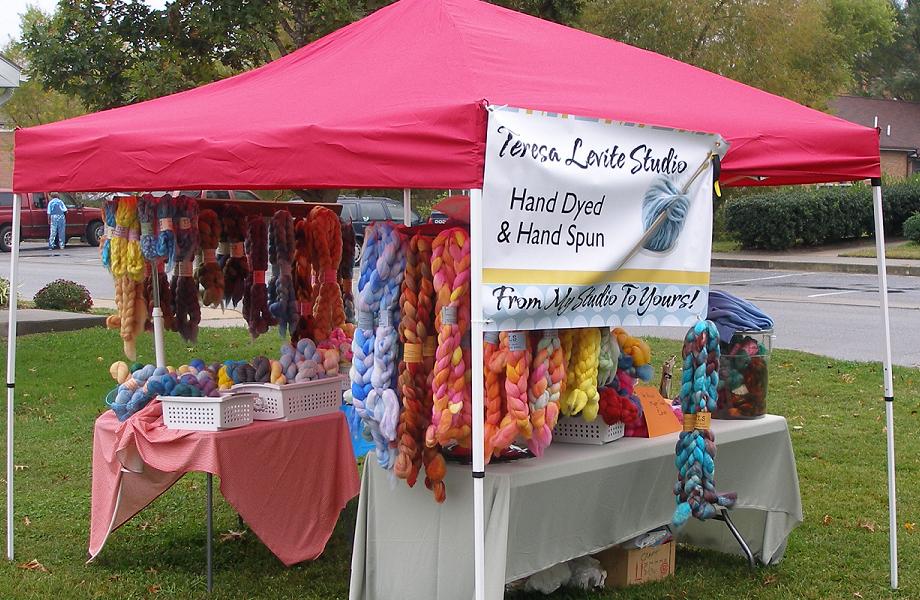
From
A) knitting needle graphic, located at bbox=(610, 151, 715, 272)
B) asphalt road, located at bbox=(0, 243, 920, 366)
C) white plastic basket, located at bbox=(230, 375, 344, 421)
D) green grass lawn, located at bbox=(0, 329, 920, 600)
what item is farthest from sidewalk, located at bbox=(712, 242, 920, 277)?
knitting needle graphic, located at bbox=(610, 151, 715, 272)

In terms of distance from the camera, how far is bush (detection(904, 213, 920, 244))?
992 inches

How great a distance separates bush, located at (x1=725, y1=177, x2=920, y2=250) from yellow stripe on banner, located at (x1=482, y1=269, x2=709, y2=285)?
21.6 meters

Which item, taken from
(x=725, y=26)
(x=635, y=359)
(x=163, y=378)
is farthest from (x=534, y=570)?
(x=725, y=26)

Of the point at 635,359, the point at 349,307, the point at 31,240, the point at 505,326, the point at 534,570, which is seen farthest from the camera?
the point at 31,240

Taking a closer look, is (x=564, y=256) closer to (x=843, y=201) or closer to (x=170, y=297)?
(x=170, y=297)

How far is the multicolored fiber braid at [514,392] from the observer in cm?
393

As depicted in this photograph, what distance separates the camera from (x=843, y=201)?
26.1 m

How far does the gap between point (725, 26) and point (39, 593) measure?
28.0 m

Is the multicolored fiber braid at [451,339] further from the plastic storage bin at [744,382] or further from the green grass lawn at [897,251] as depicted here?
the green grass lawn at [897,251]

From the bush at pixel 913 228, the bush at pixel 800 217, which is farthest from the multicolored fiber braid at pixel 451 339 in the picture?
the bush at pixel 913 228

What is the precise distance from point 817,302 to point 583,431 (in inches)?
493

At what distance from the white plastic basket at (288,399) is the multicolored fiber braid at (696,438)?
5.52 ft

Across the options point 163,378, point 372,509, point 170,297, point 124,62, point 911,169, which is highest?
point 911,169

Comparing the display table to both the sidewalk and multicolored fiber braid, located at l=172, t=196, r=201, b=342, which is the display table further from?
the sidewalk
